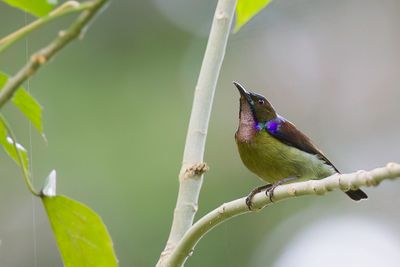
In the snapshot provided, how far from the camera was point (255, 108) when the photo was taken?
8.80ft

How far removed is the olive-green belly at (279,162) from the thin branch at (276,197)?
1.28 m

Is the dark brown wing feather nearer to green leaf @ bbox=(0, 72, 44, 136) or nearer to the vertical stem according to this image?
the vertical stem

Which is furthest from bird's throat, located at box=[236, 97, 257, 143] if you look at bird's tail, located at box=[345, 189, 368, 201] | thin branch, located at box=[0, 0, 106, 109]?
thin branch, located at box=[0, 0, 106, 109]

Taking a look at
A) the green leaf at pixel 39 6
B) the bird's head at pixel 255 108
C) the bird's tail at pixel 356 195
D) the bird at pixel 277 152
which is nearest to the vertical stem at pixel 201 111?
the green leaf at pixel 39 6

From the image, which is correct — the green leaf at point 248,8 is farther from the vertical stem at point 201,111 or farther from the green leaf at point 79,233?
the green leaf at point 79,233

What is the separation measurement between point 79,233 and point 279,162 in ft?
5.39

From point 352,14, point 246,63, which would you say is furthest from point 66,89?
point 352,14

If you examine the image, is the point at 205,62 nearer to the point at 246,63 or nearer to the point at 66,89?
the point at 66,89

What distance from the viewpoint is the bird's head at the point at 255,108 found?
265cm

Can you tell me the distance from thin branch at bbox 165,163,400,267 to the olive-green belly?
4.19 feet

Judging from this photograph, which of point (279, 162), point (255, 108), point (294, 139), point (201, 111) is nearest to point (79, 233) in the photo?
point (201, 111)

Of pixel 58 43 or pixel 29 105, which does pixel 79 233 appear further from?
pixel 58 43

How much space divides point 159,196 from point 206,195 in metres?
0.39

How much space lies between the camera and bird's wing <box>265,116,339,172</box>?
2.49m
